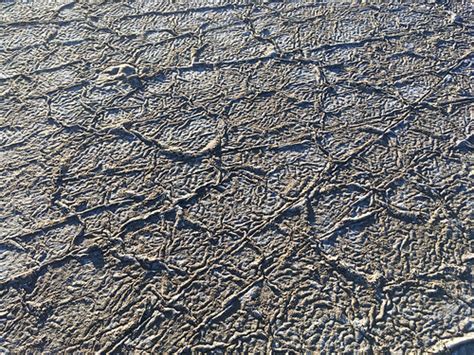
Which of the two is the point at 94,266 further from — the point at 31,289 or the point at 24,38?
the point at 24,38

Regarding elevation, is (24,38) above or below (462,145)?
above

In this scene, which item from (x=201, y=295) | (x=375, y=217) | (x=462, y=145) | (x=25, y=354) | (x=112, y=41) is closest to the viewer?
(x=25, y=354)

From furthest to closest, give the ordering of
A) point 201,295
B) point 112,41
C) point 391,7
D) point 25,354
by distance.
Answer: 1. point 391,7
2. point 112,41
3. point 201,295
4. point 25,354

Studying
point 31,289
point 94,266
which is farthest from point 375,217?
point 31,289

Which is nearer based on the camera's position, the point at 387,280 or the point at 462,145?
the point at 387,280

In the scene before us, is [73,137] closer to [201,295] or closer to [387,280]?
[201,295]

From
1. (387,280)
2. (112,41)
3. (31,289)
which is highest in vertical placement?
(112,41)
